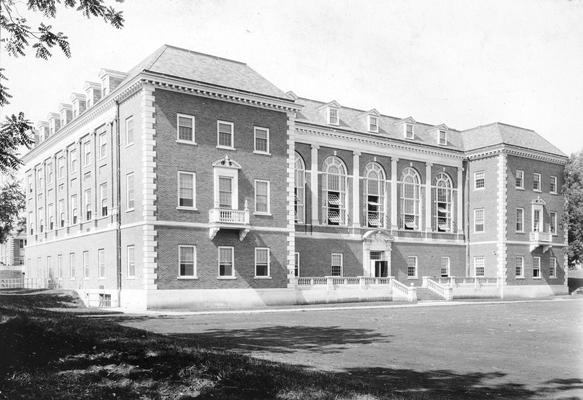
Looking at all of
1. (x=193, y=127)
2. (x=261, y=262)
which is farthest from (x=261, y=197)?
(x=193, y=127)

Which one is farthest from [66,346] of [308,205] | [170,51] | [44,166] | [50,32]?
[44,166]

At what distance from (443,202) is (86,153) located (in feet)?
99.2

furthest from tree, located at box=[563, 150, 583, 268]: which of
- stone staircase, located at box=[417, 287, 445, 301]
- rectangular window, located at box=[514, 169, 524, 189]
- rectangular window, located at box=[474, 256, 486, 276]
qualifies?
stone staircase, located at box=[417, 287, 445, 301]

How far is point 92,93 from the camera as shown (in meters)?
43.1

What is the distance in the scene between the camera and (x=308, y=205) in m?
44.3

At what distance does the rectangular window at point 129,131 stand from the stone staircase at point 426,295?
23.8m

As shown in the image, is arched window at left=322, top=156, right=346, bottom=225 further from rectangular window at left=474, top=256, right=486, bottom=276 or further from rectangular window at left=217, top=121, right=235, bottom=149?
rectangular window at left=474, top=256, right=486, bottom=276

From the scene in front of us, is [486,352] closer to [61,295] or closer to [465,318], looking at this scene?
[465,318]

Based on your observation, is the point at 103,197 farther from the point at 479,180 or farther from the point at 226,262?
the point at 479,180

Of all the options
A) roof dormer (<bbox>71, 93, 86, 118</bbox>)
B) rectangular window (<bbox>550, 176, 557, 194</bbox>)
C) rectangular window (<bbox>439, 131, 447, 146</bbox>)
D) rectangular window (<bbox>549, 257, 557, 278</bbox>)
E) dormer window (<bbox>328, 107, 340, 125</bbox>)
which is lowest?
rectangular window (<bbox>549, 257, 557, 278</bbox>)

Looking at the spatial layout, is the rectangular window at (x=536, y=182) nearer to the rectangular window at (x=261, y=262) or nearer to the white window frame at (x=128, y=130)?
the rectangular window at (x=261, y=262)

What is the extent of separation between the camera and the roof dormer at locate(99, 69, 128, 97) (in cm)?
3962

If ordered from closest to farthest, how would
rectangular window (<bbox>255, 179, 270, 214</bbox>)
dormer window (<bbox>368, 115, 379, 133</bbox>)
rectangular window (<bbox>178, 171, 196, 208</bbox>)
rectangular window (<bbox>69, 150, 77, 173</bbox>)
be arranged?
rectangular window (<bbox>178, 171, 196, 208</bbox>) < rectangular window (<bbox>255, 179, 270, 214</bbox>) < rectangular window (<bbox>69, 150, 77, 173</bbox>) < dormer window (<bbox>368, 115, 379, 133</bbox>)

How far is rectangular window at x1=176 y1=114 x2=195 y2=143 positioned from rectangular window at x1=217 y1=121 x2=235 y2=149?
1.79 metres
